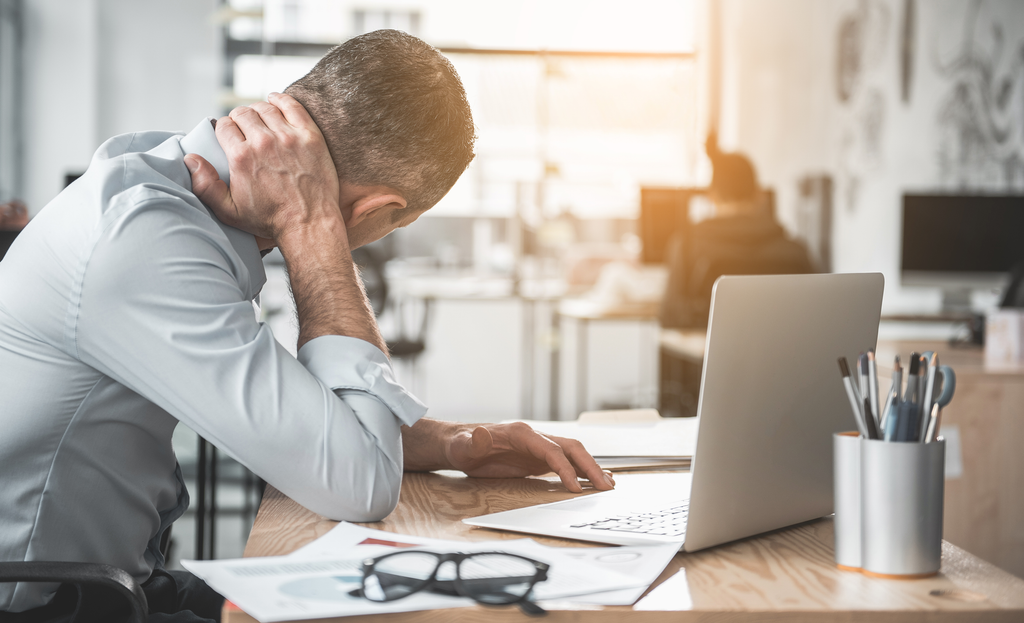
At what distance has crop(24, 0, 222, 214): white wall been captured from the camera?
12.7 ft

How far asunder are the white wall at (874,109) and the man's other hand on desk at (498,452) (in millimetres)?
4047

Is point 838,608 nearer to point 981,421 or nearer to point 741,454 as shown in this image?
point 741,454

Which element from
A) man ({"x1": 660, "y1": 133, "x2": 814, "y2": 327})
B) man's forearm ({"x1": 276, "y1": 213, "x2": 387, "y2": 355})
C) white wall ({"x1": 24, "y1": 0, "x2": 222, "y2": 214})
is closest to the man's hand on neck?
man's forearm ({"x1": 276, "y1": 213, "x2": 387, "y2": 355})

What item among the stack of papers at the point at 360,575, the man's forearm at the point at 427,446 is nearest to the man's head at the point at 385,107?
the man's forearm at the point at 427,446

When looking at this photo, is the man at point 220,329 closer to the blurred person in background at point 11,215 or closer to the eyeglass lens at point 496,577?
the eyeglass lens at point 496,577

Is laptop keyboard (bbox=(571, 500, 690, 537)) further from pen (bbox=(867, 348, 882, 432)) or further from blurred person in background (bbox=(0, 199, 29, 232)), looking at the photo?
blurred person in background (bbox=(0, 199, 29, 232))

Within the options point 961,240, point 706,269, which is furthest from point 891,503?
point 961,240

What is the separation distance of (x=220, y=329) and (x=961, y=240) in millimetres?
3748

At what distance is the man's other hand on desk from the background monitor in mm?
3321

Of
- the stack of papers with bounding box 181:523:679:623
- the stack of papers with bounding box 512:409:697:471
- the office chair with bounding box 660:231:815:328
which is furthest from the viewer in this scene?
the office chair with bounding box 660:231:815:328

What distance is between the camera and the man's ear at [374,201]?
2.92 ft

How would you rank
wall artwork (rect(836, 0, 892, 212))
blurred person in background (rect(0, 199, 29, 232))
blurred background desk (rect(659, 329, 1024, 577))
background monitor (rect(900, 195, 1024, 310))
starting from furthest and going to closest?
wall artwork (rect(836, 0, 892, 212))
background monitor (rect(900, 195, 1024, 310))
blurred background desk (rect(659, 329, 1024, 577))
blurred person in background (rect(0, 199, 29, 232))

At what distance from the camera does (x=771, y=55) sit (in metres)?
5.97

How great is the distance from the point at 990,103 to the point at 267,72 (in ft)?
12.0
